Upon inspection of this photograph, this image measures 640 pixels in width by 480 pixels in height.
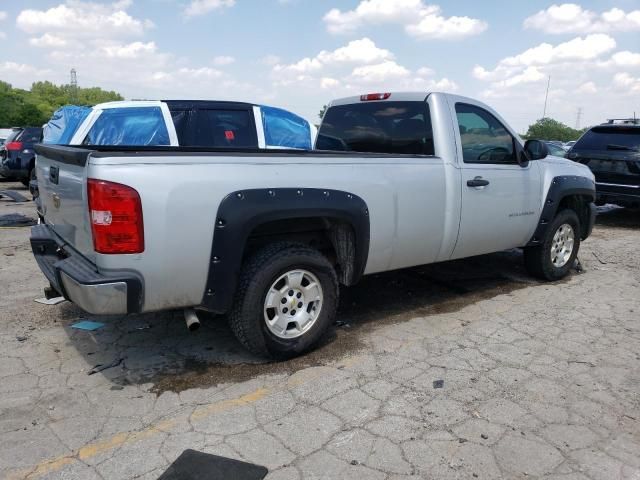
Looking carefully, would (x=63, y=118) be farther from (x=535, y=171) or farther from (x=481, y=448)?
(x=481, y=448)

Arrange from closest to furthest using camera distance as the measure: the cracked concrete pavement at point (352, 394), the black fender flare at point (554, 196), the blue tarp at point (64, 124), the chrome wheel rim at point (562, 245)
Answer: the cracked concrete pavement at point (352, 394)
the black fender flare at point (554, 196)
the chrome wheel rim at point (562, 245)
the blue tarp at point (64, 124)

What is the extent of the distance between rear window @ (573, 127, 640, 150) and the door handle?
625 cm

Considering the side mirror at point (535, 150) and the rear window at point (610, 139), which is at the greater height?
the rear window at point (610, 139)

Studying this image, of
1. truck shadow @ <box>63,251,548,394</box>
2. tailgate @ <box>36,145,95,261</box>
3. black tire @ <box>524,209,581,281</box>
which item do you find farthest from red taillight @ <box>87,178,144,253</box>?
black tire @ <box>524,209,581,281</box>

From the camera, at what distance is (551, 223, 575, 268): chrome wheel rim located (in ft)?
19.4

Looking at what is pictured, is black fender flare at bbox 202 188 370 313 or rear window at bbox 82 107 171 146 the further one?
rear window at bbox 82 107 171 146

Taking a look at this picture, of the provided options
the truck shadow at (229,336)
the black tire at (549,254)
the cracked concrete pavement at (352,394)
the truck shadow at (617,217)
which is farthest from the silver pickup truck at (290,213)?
the truck shadow at (617,217)

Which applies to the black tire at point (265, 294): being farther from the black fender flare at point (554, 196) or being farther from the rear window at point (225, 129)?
the rear window at point (225, 129)

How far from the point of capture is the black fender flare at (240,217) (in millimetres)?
→ 3271

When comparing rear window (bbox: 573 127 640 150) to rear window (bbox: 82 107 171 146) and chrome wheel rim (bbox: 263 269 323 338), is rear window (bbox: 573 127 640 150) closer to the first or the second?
rear window (bbox: 82 107 171 146)

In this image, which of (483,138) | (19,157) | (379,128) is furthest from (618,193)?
(19,157)

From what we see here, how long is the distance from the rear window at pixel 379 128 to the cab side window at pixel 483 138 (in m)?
0.36

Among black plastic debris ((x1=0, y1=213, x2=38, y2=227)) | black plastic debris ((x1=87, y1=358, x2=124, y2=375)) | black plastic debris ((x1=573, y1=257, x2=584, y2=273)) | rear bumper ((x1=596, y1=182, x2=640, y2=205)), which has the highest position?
rear bumper ((x1=596, y1=182, x2=640, y2=205))

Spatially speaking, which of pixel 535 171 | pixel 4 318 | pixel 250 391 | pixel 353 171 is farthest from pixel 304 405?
pixel 535 171
